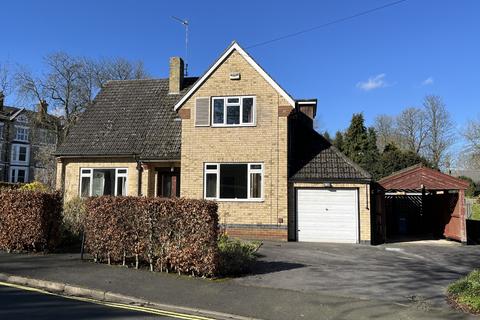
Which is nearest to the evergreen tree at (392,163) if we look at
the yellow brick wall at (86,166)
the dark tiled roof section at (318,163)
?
the dark tiled roof section at (318,163)

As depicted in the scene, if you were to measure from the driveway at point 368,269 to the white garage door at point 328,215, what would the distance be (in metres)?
1.05

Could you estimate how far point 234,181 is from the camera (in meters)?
19.5

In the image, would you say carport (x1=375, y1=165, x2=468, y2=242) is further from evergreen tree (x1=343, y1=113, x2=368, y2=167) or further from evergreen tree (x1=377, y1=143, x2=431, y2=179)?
evergreen tree (x1=343, y1=113, x2=368, y2=167)

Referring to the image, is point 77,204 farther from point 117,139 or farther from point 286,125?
point 286,125

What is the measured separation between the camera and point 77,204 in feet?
50.3

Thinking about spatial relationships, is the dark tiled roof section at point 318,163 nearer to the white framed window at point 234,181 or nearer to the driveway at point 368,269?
the white framed window at point 234,181

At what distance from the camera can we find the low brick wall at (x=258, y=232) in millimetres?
18672

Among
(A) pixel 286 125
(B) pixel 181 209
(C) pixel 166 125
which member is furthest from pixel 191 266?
(C) pixel 166 125

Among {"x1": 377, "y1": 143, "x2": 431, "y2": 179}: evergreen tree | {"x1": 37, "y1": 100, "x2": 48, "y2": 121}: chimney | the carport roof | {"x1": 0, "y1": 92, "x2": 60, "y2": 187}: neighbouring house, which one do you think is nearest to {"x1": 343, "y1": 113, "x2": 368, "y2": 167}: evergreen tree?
{"x1": 377, "y1": 143, "x2": 431, "y2": 179}: evergreen tree

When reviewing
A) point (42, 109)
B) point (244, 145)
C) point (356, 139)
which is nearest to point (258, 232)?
point (244, 145)

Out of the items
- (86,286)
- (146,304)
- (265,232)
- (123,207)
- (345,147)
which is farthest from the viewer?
(345,147)

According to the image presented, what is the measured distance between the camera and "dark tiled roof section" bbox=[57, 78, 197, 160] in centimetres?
2138

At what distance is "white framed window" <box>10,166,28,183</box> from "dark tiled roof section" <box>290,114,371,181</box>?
55.1m

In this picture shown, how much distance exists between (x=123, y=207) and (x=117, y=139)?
445 inches
